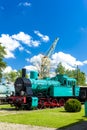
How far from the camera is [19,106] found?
32.0 metres

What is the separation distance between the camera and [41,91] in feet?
114

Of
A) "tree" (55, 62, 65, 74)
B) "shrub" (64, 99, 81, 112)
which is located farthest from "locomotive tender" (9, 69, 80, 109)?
"tree" (55, 62, 65, 74)

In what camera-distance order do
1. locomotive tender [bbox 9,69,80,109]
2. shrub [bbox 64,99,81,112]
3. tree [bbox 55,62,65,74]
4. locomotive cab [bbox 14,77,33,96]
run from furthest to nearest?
tree [bbox 55,62,65,74], locomotive cab [bbox 14,77,33,96], locomotive tender [bbox 9,69,80,109], shrub [bbox 64,99,81,112]

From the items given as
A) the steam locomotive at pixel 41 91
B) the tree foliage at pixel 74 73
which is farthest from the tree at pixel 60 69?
the steam locomotive at pixel 41 91

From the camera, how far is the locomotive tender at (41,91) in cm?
3111

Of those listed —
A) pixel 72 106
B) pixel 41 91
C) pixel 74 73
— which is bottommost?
pixel 72 106

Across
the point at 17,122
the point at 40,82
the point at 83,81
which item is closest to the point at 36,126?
the point at 17,122

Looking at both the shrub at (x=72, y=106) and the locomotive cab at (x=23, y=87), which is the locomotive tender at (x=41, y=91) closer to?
the locomotive cab at (x=23, y=87)

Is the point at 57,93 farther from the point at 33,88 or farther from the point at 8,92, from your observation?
the point at 8,92

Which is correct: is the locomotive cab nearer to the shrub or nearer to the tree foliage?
the shrub

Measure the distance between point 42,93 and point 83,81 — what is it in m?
64.6

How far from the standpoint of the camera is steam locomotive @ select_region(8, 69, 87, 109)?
3111 centimetres

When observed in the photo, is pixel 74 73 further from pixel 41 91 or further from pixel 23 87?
pixel 23 87

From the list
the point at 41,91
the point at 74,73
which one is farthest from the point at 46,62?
the point at 41,91
